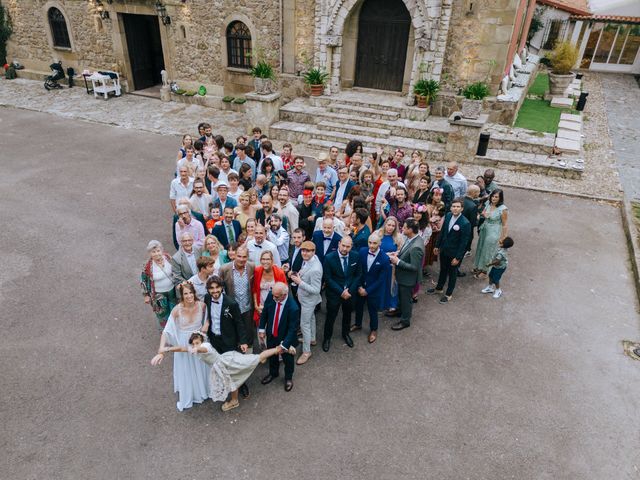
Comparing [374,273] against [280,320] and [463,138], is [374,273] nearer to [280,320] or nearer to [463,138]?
[280,320]

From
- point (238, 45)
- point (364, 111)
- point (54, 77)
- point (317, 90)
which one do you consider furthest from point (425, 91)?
point (54, 77)

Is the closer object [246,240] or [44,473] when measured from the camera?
[44,473]

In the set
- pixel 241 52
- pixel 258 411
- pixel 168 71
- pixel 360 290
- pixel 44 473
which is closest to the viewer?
pixel 44 473

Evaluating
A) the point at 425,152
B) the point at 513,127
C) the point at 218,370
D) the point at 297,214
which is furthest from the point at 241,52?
the point at 218,370

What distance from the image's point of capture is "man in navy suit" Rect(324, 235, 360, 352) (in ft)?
18.7

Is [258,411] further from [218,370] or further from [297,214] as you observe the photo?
[297,214]

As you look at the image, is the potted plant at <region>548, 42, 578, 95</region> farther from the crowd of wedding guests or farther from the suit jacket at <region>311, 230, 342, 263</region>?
the suit jacket at <region>311, 230, 342, 263</region>

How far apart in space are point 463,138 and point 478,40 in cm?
329

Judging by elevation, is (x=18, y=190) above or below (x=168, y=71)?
below

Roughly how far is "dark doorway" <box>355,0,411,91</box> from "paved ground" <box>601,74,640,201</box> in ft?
25.0

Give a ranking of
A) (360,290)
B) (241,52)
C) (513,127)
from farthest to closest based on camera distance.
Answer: (241,52)
(513,127)
(360,290)

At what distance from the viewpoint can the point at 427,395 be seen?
556cm

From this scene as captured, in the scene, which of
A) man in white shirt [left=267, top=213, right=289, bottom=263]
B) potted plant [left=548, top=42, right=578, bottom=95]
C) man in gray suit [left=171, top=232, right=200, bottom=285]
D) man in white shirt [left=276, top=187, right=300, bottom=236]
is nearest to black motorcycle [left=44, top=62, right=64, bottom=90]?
man in white shirt [left=276, top=187, right=300, bottom=236]

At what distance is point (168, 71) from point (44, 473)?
1680 cm
